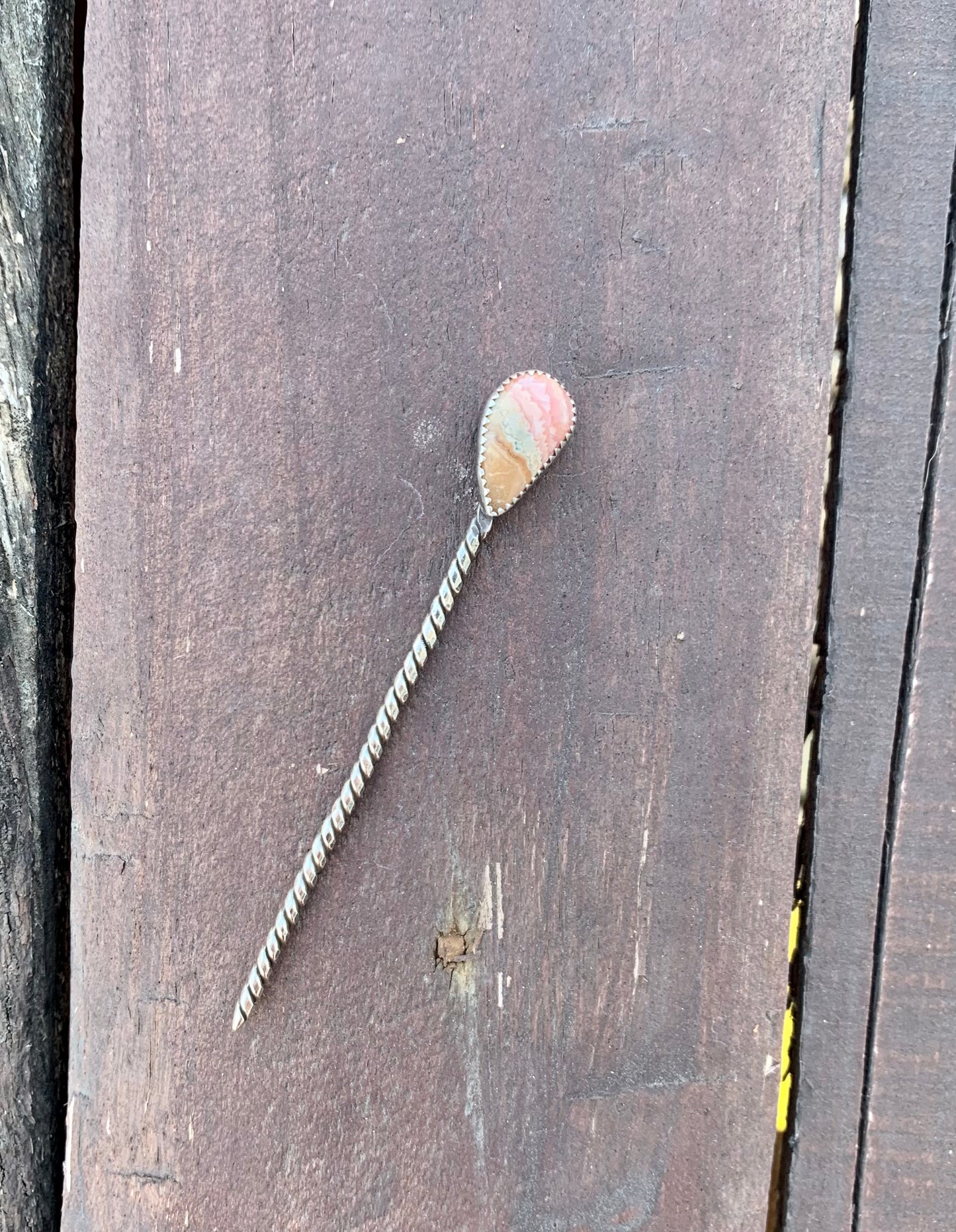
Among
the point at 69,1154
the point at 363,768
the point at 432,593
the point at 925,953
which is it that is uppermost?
the point at 432,593

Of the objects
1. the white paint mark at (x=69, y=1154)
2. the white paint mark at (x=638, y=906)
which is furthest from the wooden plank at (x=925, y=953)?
the white paint mark at (x=69, y=1154)

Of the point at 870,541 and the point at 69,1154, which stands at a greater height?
the point at 870,541

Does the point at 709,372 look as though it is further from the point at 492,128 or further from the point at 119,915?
the point at 119,915

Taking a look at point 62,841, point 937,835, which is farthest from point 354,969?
point 937,835

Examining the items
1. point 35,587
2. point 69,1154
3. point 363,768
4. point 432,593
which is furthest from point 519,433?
point 69,1154

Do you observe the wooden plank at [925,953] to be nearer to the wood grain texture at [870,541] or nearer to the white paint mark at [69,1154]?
the wood grain texture at [870,541]

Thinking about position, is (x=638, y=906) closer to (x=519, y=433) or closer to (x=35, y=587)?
(x=519, y=433)
